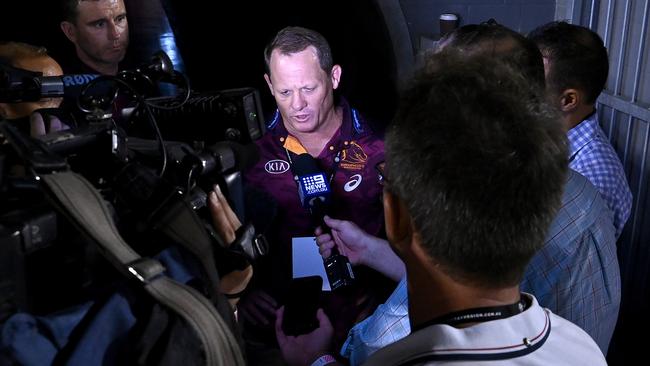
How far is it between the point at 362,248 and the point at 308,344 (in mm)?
360

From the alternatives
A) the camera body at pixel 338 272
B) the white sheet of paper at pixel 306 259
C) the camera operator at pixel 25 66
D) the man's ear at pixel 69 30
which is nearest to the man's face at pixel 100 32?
the man's ear at pixel 69 30

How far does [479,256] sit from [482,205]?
6 centimetres

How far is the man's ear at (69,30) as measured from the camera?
6.75ft

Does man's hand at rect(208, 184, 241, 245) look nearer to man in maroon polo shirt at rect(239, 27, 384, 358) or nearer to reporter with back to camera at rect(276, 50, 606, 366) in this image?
reporter with back to camera at rect(276, 50, 606, 366)

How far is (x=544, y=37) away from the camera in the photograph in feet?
5.87

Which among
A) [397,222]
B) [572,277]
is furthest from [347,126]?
[397,222]

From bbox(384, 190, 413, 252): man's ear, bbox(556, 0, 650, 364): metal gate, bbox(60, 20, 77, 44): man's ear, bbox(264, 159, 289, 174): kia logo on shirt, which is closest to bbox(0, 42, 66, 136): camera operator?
bbox(60, 20, 77, 44): man's ear

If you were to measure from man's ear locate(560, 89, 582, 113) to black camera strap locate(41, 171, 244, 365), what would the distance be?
4.67 ft

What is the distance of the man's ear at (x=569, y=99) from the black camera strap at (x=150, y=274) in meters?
1.42

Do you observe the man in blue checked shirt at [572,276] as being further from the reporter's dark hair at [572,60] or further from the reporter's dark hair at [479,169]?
the reporter's dark hair at [572,60]

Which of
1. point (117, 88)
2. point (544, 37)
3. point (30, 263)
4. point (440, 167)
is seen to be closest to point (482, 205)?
point (440, 167)

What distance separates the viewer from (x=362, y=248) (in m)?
1.65

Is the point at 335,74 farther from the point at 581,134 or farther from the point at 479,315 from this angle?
the point at 479,315

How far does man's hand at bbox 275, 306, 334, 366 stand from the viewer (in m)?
1.33
